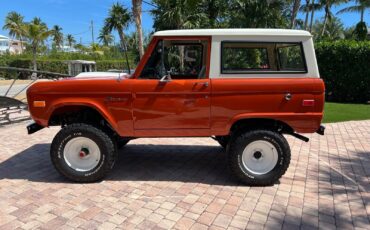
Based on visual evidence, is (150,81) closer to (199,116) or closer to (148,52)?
(148,52)

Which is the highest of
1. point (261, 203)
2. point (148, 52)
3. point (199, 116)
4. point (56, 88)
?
A: point (148, 52)

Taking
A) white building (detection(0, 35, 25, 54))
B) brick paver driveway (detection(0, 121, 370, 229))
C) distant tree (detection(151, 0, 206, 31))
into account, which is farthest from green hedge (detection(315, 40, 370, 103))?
white building (detection(0, 35, 25, 54))

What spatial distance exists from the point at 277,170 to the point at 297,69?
4.44ft

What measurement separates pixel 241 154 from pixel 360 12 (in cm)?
3815

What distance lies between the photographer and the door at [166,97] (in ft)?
14.3

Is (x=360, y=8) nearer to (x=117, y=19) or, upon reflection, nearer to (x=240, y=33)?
(x=117, y=19)

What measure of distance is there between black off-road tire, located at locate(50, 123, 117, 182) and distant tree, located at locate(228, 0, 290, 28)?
46.0ft

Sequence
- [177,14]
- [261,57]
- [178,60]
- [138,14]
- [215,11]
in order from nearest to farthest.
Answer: [261,57] < [178,60] < [138,14] < [177,14] < [215,11]

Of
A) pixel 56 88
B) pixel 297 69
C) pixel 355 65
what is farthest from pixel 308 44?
pixel 355 65

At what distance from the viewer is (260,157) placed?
4.69m

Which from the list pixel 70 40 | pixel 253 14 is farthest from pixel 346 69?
pixel 70 40

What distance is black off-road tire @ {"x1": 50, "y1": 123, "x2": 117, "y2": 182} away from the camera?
462 centimetres

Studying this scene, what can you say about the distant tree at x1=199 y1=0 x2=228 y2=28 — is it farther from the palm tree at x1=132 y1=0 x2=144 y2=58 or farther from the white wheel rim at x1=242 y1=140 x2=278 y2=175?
the white wheel rim at x1=242 y1=140 x2=278 y2=175

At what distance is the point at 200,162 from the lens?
18.7 feet
